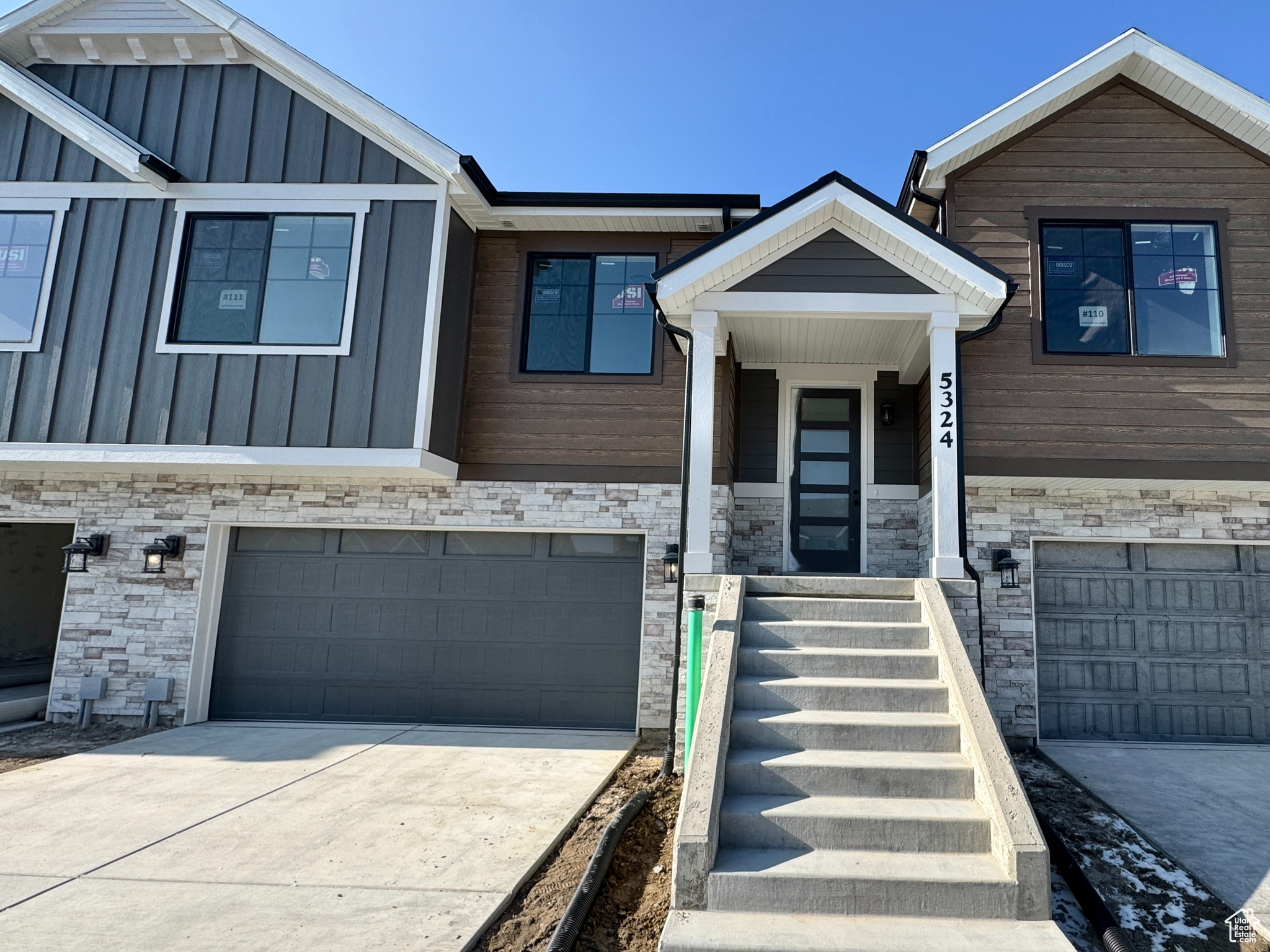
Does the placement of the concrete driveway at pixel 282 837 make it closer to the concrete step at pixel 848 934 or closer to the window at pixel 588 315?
the concrete step at pixel 848 934

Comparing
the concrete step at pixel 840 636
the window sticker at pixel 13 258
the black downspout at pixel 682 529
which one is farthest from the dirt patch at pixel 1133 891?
the window sticker at pixel 13 258

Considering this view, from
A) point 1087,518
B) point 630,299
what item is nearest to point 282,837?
point 630,299

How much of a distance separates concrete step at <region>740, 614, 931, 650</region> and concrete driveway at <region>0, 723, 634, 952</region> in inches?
62.0

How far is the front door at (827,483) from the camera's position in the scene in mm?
7180

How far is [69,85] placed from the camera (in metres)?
7.18

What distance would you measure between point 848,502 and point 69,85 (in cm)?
863

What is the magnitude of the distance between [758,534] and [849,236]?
2909 millimetres

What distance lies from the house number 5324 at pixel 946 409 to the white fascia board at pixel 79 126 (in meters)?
7.03

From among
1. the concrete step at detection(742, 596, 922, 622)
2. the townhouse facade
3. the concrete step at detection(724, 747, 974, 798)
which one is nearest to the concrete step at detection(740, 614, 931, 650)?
the concrete step at detection(742, 596, 922, 622)

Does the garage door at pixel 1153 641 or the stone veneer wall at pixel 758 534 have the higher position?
the stone veneer wall at pixel 758 534

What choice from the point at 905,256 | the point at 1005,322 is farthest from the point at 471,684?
the point at 1005,322

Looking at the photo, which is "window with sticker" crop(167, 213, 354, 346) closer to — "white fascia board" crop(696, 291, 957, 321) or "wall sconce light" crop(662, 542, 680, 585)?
"white fascia board" crop(696, 291, 957, 321)

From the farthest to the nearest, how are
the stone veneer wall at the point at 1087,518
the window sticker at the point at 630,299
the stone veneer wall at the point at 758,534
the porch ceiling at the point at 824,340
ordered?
the window sticker at the point at 630,299 → the stone veneer wall at the point at 758,534 → the stone veneer wall at the point at 1087,518 → the porch ceiling at the point at 824,340

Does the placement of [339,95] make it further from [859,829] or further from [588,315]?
[859,829]
